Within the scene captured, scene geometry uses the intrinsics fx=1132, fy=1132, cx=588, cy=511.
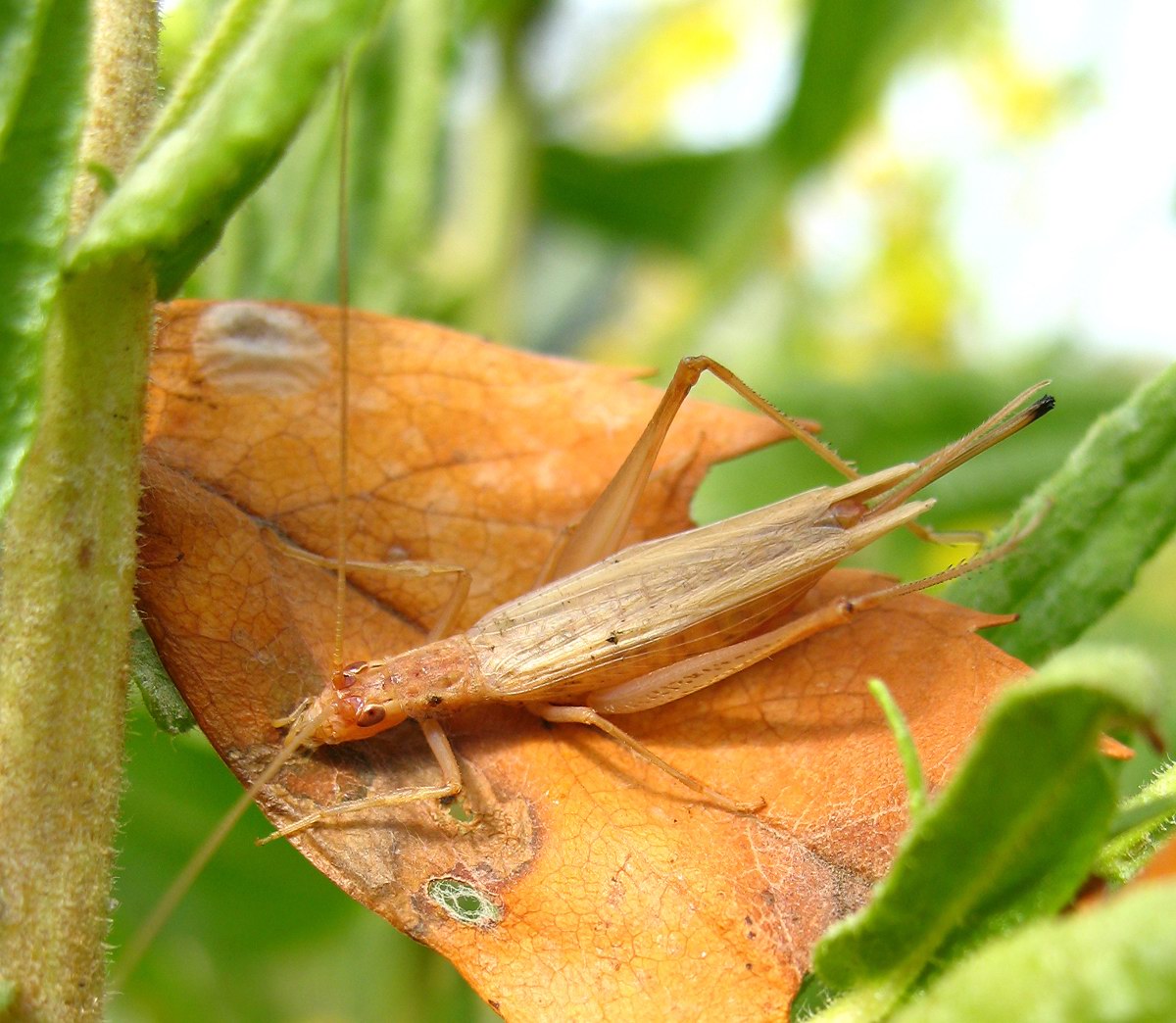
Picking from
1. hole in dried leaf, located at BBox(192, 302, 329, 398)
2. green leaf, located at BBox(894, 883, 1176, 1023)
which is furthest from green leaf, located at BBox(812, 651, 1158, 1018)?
hole in dried leaf, located at BBox(192, 302, 329, 398)

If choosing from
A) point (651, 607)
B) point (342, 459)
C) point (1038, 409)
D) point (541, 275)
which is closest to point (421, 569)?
point (342, 459)

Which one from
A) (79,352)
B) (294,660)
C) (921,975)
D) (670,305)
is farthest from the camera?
(670,305)

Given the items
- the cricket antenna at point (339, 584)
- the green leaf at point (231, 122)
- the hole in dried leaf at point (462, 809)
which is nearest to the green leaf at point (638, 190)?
the cricket antenna at point (339, 584)

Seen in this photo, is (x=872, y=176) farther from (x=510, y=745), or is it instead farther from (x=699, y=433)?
(x=510, y=745)

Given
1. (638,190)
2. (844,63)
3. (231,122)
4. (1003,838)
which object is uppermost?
(844,63)

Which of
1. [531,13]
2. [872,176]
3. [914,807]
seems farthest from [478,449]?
[872,176]

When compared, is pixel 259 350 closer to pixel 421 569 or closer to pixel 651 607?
pixel 421 569

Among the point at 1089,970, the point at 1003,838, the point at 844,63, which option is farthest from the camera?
the point at 844,63
